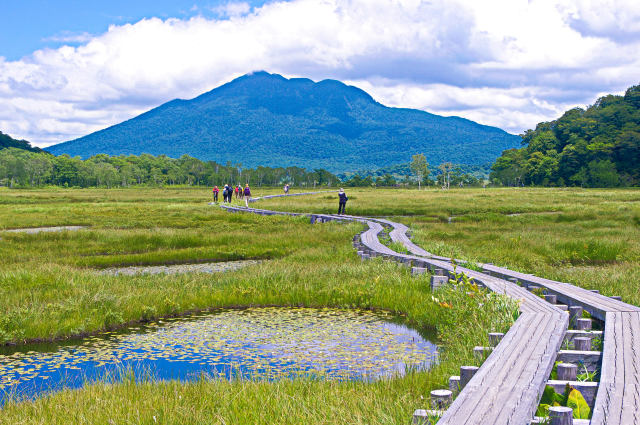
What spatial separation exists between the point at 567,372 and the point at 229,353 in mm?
5162

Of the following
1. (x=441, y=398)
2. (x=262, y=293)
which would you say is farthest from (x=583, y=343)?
(x=262, y=293)

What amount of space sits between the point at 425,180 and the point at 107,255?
17567 centimetres

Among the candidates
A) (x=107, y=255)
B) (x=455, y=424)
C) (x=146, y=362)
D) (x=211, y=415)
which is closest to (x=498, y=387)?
(x=455, y=424)

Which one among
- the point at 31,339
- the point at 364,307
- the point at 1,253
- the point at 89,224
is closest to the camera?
the point at 31,339

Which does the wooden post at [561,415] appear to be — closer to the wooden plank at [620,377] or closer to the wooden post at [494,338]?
the wooden plank at [620,377]

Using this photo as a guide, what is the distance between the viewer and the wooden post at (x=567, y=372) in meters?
5.64

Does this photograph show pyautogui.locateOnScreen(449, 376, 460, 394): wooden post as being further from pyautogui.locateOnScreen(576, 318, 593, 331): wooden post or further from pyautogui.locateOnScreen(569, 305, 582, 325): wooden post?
pyautogui.locateOnScreen(569, 305, 582, 325): wooden post

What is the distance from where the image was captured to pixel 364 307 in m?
12.4

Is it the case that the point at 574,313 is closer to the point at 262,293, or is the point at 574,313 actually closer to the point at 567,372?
the point at 567,372

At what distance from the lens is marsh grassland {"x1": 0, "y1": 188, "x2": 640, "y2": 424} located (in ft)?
19.0

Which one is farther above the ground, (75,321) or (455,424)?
(455,424)

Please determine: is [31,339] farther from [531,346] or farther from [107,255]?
[107,255]

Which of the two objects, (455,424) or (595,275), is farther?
(595,275)

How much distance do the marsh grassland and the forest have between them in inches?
4030
